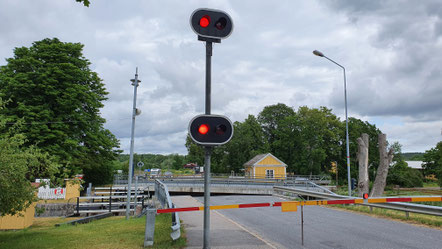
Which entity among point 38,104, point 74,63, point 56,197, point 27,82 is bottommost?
point 56,197

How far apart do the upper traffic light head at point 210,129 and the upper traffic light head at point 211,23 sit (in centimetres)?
135

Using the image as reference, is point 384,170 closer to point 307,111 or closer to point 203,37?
point 203,37

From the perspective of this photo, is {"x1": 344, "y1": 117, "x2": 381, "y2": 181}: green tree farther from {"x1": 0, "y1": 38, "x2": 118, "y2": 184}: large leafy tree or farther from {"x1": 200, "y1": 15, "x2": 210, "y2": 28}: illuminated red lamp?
{"x1": 200, "y1": 15, "x2": 210, "y2": 28}: illuminated red lamp

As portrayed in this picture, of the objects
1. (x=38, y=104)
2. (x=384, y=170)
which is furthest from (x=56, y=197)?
(x=384, y=170)

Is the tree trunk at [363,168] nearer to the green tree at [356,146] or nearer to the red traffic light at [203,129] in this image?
the red traffic light at [203,129]

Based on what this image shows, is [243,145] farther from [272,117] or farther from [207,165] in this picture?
[207,165]

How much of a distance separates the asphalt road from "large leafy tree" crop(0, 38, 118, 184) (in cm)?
1776

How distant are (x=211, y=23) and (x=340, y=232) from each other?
6870 millimetres

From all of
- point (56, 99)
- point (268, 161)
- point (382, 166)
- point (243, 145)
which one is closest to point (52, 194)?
point (56, 99)

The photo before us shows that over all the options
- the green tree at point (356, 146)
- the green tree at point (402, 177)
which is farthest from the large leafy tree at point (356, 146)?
the green tree at point (402, 177)

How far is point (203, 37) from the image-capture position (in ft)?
16.4

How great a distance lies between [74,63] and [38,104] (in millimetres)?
4650

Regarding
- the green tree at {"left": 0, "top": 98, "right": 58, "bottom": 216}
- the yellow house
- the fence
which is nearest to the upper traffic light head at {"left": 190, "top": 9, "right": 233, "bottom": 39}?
the green tree at {"left": 0, "top": 98, "right": 58, "bottom": 216}

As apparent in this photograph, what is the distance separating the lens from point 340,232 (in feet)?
28.4
